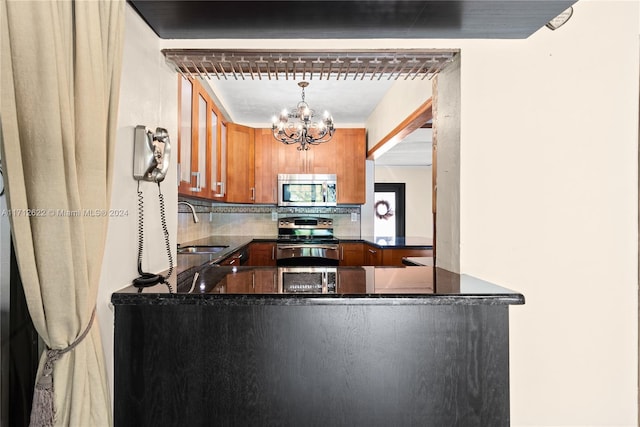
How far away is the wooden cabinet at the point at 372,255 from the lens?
3703 millimetres

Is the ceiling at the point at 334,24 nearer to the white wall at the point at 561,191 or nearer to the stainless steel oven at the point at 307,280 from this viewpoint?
the white wall at the point at 561,191

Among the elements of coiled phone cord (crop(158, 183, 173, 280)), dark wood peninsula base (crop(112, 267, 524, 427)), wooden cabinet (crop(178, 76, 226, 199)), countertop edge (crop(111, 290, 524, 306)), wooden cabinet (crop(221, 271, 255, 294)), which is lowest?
dark wood peninsula base (crop(112, 267, 524, 427))

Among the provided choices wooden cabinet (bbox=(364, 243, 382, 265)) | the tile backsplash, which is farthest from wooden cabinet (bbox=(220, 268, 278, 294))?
the tile backsplash

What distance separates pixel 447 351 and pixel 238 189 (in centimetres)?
353

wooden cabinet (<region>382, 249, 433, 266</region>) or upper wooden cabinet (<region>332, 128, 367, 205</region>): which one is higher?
upper wooden cabinet (<region>332, 128, 367, 205</region>)

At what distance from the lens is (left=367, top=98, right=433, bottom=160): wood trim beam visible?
2361 mm

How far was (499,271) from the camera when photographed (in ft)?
5.16

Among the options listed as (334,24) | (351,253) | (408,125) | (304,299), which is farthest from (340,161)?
(304,299)

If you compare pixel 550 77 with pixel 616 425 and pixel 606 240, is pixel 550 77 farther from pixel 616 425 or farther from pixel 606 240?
pixel 616 425

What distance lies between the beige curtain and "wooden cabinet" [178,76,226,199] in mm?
1226

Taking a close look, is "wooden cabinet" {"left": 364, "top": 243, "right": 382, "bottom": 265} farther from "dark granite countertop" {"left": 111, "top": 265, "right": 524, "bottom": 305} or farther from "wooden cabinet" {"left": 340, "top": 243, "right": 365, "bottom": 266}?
"dark granite countertop" {"left": 111, "top": 265, "right": 524, "bottom": 305}

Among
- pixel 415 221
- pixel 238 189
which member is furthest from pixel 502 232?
pixel 415 221

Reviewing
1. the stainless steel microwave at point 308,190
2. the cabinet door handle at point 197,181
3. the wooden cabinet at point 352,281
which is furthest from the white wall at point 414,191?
the wooden cabinet at point 352,281

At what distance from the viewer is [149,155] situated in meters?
1.41
